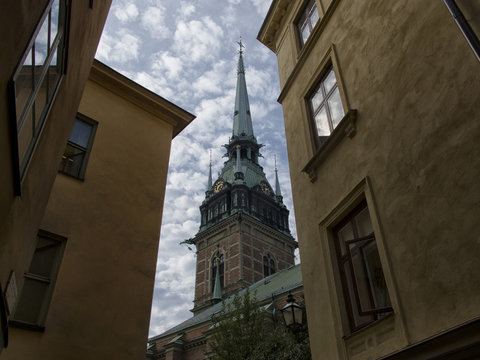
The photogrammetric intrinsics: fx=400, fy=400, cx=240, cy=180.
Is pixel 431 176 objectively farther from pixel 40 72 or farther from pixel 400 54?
pixel 40 72

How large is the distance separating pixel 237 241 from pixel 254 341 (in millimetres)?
30670

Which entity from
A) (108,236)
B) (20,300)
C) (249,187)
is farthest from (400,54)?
(249,187)

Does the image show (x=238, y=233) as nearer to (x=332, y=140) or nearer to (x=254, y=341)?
(x=254, y=341)

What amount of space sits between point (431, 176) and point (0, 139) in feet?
13.5

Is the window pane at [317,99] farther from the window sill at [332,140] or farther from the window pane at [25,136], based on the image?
the window pane at [25,136]

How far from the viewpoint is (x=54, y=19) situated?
391 cm

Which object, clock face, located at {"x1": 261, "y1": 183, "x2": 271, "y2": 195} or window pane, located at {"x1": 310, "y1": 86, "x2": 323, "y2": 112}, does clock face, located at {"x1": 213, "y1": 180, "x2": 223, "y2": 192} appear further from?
window pane, located at {"x1": 310, "y1": 86, "x2": 323, "y2": 112}

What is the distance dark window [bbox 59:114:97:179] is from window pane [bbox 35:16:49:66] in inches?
172

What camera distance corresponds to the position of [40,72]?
12.3 feet

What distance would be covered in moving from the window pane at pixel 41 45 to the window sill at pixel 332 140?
13.9 ft

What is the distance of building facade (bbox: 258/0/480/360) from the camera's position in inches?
156

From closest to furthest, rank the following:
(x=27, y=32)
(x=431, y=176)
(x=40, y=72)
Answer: (x=27, y=32)
(x=40, y=72)
(x=431, y=176)

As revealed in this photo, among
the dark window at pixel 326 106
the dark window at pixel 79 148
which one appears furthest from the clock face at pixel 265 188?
the dark window at pixel 326 106

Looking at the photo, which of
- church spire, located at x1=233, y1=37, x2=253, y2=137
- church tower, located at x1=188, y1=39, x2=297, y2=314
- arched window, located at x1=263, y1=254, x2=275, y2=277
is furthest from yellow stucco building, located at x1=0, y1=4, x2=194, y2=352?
church spire, located at x1=233, y1=37, x2=253, y2=137
